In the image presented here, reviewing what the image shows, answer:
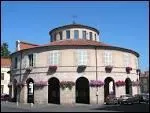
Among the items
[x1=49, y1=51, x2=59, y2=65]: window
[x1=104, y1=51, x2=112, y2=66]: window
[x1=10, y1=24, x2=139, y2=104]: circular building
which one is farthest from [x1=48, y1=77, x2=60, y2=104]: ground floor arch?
[x1=104, y1=51, x2=112, y2=66]: window

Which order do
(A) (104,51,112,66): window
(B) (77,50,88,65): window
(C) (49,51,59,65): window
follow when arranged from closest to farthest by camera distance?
(B) (77,50,88,65): window, (C) (49,51,59,65): window, (A) (104,51,112,66): window

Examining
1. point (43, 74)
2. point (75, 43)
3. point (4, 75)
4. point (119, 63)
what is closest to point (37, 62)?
point (43, 74)

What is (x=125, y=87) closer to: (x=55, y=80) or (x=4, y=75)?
(x=55, y=80)

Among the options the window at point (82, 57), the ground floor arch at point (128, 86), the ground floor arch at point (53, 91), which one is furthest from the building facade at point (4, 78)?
the window at point (82, 57)

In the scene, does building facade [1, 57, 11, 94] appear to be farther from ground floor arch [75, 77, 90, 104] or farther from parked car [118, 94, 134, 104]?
parked car [118, 94, 134, 104]

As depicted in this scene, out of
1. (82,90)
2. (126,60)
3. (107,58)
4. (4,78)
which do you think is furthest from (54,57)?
(4,78)

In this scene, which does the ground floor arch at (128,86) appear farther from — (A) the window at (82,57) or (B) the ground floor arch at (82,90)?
(A) the window at (82,57)

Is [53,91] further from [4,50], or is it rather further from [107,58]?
[4,50]

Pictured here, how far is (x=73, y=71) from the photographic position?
44.6 meters

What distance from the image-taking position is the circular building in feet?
146

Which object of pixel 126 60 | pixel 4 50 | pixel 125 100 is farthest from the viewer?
pixel 4 50

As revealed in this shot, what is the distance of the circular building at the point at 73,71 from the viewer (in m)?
44.4

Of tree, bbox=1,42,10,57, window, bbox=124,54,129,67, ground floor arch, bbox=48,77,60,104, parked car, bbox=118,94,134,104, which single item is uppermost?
tree, bbox=1,42,10,57

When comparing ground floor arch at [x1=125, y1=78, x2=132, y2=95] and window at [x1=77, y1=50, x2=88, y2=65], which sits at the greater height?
window at [x1=77, y1=50, x2=88, y2=65]
